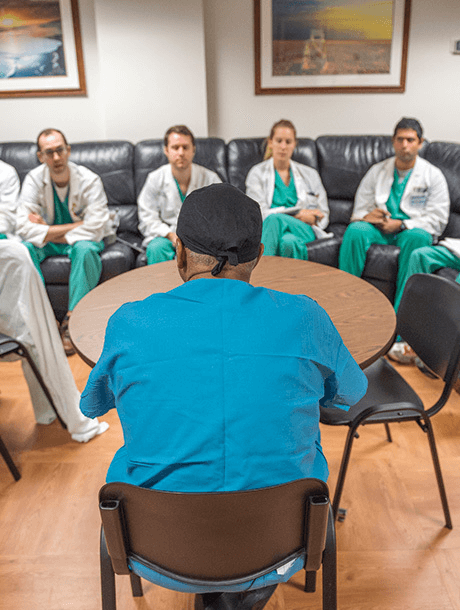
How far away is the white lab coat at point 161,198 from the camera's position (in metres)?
3.42

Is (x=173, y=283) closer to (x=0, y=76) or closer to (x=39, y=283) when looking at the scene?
(x=39, y=283)

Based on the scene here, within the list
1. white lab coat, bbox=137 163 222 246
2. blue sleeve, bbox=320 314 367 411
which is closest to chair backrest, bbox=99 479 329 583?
blue sleeve, bbox=320 314 367 411

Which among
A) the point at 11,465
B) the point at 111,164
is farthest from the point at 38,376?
the point at 111,164

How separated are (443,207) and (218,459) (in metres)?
2.92

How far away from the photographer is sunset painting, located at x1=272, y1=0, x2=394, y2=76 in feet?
12.8

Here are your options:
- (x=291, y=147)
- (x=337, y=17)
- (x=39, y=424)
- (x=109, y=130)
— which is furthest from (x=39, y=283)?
(x=337, y=17)

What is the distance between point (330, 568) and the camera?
108 centimetres

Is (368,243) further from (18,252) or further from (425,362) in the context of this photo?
(18,252)

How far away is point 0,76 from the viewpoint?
13.0ft

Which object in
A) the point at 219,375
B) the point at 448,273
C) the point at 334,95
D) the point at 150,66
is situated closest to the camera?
the point at 219,375

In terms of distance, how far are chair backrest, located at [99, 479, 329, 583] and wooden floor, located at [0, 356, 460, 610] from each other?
71cm

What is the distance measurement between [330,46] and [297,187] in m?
1.27

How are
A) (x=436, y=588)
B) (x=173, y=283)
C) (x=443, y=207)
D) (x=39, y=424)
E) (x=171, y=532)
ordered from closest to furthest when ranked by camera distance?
(x=171, y=532) → (x=436, y=588) → (x=173, y=283) → (x=39, y=424) → (x=443, y=207)

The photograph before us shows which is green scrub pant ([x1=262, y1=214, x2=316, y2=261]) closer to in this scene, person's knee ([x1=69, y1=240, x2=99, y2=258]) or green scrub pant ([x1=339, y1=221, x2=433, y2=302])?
green scrub pant ([x1=339, y1=221, x2=433, y2=302])
